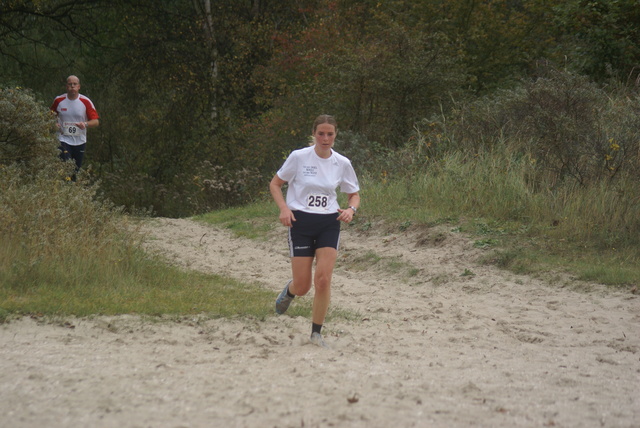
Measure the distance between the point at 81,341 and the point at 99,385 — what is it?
156cm

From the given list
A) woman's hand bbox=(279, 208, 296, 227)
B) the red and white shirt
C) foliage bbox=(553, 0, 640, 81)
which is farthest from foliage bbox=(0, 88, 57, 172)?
foliage bbox=(553, 0, 640, 81)

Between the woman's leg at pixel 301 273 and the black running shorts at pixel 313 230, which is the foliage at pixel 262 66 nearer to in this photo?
the woman's leg at pixel 301 273

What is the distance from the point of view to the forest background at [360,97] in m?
13.0

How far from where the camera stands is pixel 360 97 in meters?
21.0

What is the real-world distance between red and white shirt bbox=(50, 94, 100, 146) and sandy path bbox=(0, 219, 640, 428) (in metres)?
4.79

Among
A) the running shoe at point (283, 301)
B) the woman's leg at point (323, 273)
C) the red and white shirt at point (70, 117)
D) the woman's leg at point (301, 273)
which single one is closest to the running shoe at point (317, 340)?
the woman's leg at point (323, 273)

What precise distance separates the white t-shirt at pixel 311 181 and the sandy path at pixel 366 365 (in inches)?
48.9

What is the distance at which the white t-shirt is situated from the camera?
268 inches

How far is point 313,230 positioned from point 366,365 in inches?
48.3

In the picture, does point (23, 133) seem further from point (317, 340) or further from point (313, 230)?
point (317, 340)

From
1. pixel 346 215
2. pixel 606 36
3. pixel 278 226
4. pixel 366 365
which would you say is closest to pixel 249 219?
pixel 278 226

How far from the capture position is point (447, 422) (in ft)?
15.7

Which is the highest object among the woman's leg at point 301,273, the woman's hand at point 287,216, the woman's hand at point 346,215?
the woman's hand at point 346,215

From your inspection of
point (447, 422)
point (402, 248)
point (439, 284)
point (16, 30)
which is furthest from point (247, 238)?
point (16, 30)
